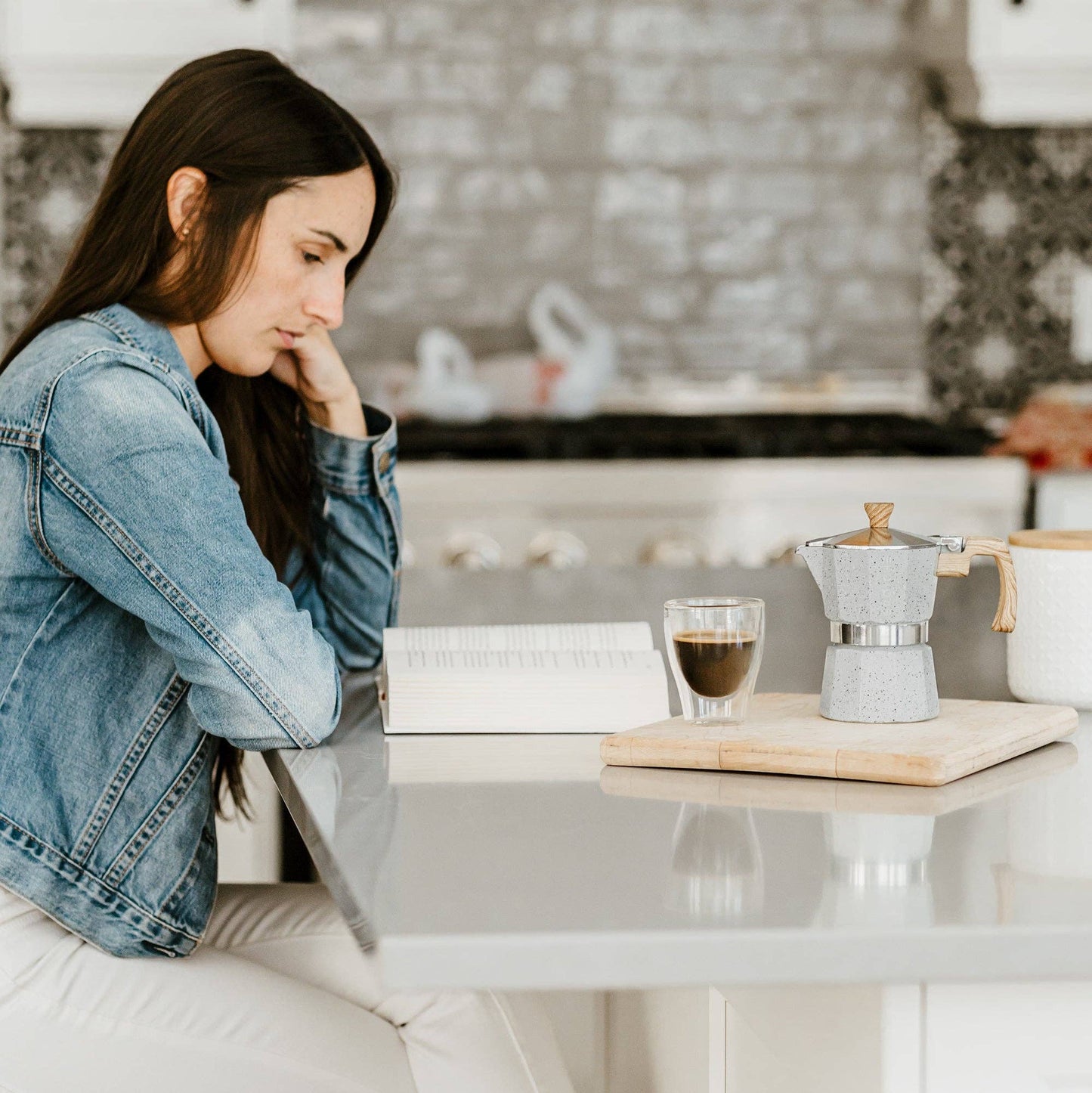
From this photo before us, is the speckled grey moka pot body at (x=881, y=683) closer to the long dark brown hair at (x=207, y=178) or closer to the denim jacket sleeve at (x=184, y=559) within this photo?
the denim jacket sleeve at (x=184, y=559)

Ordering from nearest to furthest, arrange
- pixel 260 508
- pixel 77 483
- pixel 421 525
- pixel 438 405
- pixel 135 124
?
pixel 77 483 → pixel 135 124 → pixel 260 508 → pixel 421 525 → pixel 438 405

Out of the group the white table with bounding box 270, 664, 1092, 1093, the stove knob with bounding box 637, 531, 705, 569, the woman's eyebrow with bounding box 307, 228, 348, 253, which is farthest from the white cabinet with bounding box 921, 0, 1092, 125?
the white table with bounding box 270, 664, 1092, 1093

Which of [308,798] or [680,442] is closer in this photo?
[308,798]

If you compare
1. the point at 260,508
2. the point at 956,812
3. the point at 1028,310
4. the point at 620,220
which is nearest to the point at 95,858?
the point at 260,508

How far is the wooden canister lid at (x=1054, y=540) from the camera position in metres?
1.29

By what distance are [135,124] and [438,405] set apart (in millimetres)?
2265

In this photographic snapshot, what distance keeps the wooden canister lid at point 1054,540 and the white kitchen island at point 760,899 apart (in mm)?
232

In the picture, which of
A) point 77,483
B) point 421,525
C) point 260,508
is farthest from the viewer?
point 421,525

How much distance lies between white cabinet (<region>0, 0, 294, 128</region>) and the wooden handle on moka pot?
256 centimetres

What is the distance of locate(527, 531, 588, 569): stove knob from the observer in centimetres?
298

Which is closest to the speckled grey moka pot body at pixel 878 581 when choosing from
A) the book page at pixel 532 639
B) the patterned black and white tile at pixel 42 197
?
the book page at pixel 532 639

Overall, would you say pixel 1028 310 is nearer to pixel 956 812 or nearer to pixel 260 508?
pixel 260 508

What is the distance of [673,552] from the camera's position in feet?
10.1

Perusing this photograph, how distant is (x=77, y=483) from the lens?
3.92 feet
